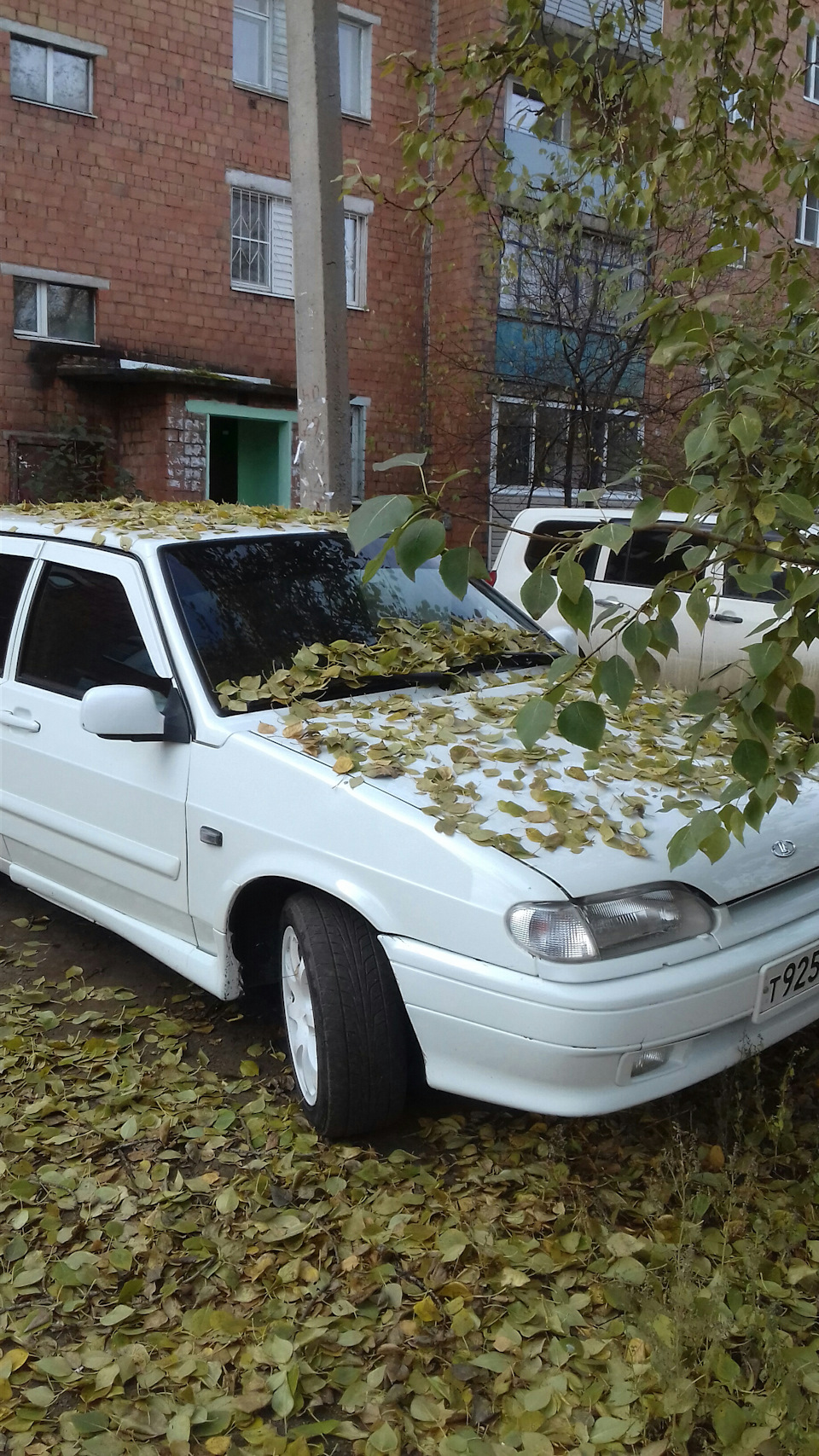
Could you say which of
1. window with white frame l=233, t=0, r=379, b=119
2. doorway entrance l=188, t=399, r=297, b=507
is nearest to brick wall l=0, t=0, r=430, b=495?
window with white frame l=233, t=0, r=379, b=119

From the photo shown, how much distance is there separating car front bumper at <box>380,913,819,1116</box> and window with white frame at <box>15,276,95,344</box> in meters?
14.1

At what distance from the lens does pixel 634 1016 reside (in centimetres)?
274

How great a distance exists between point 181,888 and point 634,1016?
1.52m

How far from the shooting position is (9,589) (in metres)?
4.57

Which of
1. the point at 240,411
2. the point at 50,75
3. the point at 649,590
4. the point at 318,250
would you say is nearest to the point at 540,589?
the point at 318,250

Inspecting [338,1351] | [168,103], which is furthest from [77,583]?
[168,103]

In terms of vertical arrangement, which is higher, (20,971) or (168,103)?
(168,103)

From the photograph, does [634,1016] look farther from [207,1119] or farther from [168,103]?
[168,103]

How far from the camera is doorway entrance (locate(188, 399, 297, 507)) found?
1753cm

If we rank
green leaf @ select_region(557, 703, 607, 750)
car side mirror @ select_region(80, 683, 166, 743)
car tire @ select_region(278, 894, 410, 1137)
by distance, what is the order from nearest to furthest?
green leaf @ select_region(557, 703, 607, 750) < car tire @ select_region(278, 894, 410, 1137) < car side mirror @ select_region(80, 683, 166, 743)

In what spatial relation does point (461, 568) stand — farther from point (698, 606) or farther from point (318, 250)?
point (318, 250)

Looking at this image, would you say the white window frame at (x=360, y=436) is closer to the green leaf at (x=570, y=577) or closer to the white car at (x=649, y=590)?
the white car at (x=649, y=590)

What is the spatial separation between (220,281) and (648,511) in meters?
15.9

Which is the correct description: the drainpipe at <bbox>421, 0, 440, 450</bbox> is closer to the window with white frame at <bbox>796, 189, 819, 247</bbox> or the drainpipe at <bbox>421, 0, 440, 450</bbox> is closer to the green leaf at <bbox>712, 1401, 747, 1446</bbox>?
the window with white frame at <bbox>796, 189, 819, 247</bbox>
